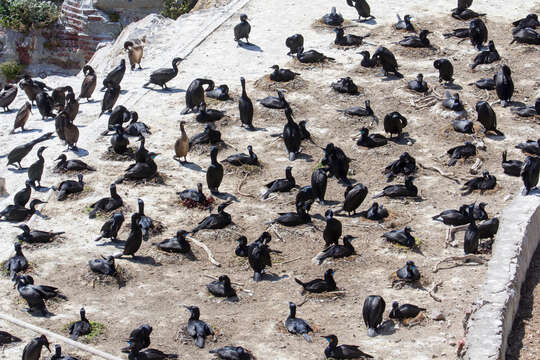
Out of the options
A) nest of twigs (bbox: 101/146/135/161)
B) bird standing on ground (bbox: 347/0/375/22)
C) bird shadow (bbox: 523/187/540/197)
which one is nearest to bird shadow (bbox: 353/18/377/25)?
bird standing on ground (bbox: 347/0/375/22)

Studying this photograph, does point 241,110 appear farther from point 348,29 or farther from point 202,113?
point 348,29

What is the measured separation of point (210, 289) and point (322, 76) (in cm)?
1006

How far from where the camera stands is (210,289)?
53.6 feet

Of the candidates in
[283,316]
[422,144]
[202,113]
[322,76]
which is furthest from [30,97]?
[283,316]

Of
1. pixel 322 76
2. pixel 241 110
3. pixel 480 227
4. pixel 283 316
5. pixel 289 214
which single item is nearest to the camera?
pixel 283 316

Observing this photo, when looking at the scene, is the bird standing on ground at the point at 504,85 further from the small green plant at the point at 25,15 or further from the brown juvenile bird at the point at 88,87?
the small green plant at the point at 25,15

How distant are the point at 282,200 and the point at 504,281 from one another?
5981 millimetres

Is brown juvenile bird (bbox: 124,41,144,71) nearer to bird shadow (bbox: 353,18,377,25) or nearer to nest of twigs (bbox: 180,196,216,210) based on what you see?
bird shadow (bbox: 353,18,377,25)

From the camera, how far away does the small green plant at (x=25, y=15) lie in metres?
36.7

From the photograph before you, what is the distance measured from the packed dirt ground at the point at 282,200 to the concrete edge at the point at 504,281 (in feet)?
1.81

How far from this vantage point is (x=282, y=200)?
19.8m

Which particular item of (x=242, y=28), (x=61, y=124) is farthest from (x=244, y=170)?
(x=242, y=28)

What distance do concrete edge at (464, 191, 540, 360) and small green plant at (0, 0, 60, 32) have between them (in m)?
23.4

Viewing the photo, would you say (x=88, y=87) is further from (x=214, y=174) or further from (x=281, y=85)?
(x=214, y=174)
